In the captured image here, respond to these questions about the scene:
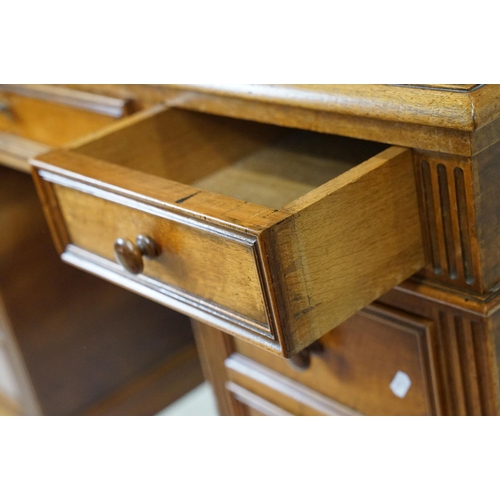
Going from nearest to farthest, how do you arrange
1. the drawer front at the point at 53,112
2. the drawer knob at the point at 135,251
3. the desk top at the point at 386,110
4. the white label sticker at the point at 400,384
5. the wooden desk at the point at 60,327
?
the desk top at the point at 386,110 → the drawer knob at the point at 135,251 → the white label sticker at the point at 400,384 → the drawer front at the point at 53,112 → the wooden desk at the point at 60,327

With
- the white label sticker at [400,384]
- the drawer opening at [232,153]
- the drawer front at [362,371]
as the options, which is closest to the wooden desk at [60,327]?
the drawer opening at [232,153]

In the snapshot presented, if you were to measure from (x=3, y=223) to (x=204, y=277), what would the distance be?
0.59 metres

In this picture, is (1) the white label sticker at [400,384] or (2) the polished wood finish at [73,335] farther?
(2) the polished wood finish at [73,335]

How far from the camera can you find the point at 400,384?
82 centimetres

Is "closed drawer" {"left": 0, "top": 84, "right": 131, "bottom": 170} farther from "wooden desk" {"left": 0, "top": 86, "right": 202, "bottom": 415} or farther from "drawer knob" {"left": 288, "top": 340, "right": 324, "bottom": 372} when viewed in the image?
"drawer knob" {"left": 288, "top": 340, "right": 324, "bottom": 372}

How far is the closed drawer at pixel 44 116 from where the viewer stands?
3.25 feet

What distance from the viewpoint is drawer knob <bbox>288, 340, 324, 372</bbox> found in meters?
0.89

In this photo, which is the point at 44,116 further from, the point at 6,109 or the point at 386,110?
the point at 386,110

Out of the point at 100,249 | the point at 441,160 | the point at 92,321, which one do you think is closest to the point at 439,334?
the point at 441,160

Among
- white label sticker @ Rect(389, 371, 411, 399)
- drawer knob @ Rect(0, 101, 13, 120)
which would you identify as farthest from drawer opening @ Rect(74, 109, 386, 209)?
drawer knob @ Rect(0, 101, 13, 120)

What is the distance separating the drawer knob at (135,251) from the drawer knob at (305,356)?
0.24 meters

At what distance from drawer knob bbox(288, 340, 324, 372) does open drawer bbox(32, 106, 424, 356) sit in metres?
0.18

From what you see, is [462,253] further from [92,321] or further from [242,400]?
[92,321]

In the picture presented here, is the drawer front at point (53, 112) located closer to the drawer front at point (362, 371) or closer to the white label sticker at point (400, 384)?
the drawer front at point (362, 371)
